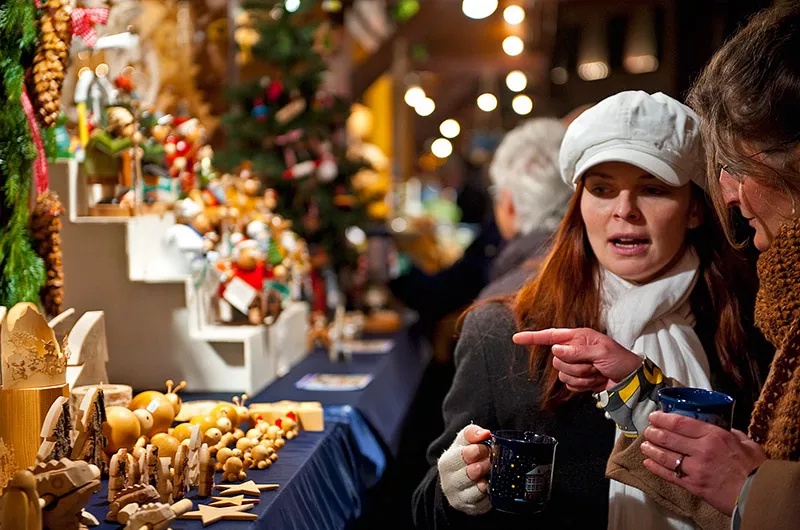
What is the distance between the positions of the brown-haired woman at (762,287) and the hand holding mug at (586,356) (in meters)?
0.16

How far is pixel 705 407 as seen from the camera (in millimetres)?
1191

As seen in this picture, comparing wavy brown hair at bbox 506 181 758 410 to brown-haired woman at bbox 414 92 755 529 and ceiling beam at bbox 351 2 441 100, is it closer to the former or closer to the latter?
brown-haired woman at bbox 414 92 755 529

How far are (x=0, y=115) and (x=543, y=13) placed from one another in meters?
5.85

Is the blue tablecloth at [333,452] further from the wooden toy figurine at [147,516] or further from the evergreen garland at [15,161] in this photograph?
the evergreen garland at [15,161]

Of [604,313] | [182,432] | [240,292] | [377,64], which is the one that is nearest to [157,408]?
[182,432]

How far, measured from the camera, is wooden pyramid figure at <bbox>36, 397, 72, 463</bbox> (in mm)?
1366

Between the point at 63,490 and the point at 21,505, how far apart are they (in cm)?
10

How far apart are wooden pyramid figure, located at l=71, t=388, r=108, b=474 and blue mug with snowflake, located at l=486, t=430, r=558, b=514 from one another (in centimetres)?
78

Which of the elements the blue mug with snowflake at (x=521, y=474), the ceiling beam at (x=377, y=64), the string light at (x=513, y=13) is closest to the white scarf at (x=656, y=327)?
the blue mug with snowflake at (x=521, y=474)

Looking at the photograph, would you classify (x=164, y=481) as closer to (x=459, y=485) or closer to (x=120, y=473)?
(x=120, y=473)

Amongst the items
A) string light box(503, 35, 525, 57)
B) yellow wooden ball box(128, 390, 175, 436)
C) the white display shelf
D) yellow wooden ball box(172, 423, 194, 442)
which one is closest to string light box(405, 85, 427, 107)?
string light box(503, 35, 525, 57)

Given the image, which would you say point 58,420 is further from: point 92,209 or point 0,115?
point 92,209

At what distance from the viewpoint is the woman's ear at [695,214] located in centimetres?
153

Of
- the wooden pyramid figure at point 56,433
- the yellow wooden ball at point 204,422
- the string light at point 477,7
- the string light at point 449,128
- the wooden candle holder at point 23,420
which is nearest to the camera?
the wooden pyramid figure at point 56,433
